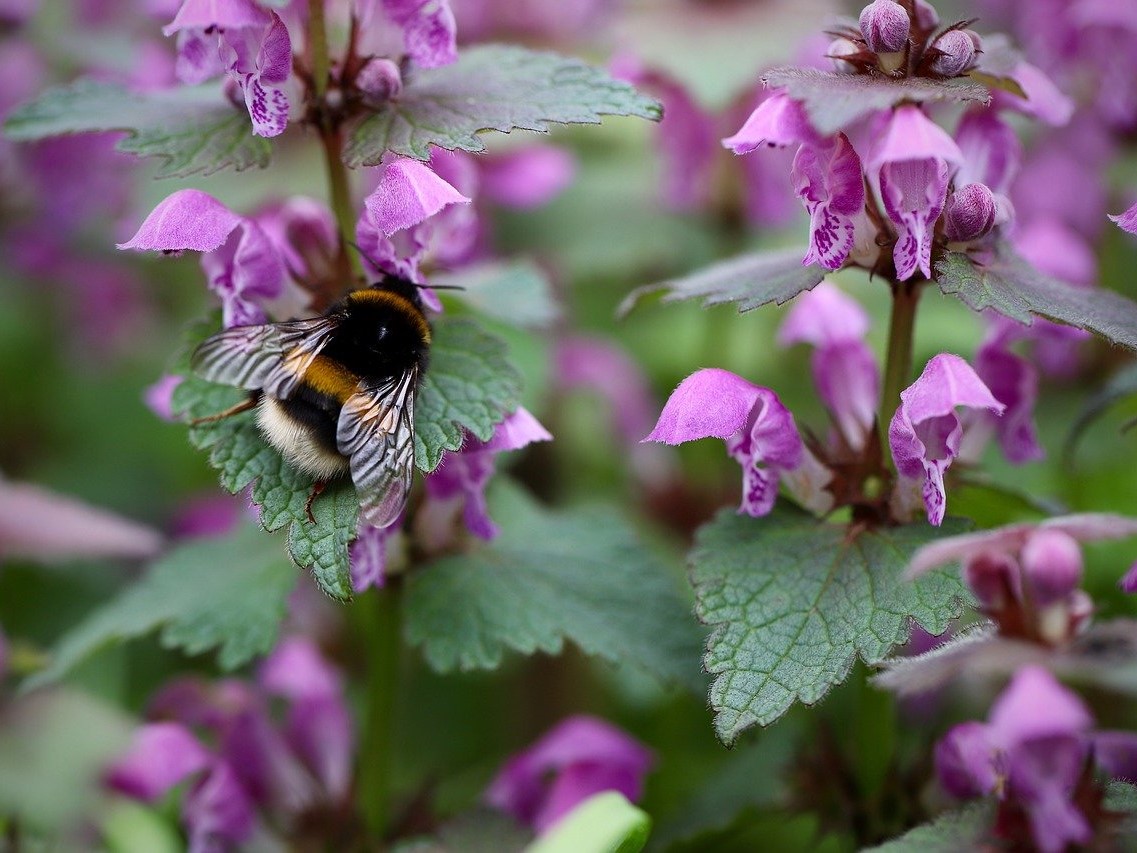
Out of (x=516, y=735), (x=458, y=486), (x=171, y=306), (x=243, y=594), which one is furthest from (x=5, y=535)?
(x=171, y=306)

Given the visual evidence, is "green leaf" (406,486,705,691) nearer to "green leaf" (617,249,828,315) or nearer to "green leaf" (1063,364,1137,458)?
"green leaf" (617,249,828,315)

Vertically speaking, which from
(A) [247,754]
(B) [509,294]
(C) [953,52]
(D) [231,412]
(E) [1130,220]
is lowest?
(A) [247,754]

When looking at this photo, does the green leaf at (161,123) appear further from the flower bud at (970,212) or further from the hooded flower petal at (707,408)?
the flower bud at (970,212)

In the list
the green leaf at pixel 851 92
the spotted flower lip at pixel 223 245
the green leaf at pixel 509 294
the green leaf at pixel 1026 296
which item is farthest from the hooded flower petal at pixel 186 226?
the green leaf at pixel 1026 296

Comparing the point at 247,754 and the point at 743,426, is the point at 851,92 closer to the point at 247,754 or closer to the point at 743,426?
the point at 743,426

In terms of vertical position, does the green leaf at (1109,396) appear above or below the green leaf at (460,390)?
below

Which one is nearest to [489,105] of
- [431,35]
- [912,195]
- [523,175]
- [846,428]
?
[431,35]

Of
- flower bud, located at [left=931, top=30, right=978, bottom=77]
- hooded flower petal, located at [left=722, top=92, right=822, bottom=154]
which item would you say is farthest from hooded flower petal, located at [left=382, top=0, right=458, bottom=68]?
flower bud, located at [left=931, top=30, right=978, bottom=77]
